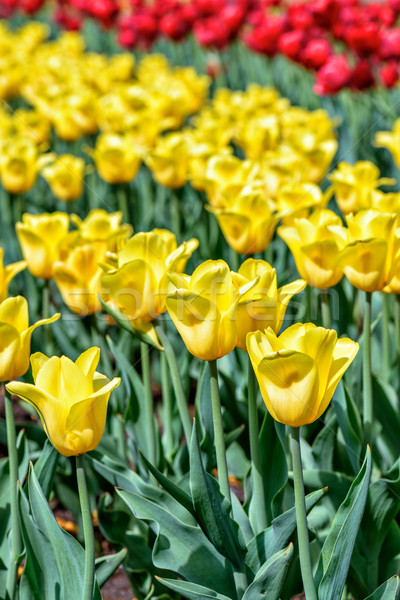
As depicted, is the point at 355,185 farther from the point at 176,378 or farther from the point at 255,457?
the point at 255,457

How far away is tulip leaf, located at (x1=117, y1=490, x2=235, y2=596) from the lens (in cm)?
122

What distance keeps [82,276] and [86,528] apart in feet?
2.45

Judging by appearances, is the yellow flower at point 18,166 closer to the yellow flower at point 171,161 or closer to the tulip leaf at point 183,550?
the yellow flower at point 171,161

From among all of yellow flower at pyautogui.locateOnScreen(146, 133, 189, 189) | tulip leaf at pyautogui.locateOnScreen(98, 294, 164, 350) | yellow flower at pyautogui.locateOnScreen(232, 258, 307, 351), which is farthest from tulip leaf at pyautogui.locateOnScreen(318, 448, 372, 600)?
yellow flower at pyautogui.locateOnScreen(146, 133, 189, 189)

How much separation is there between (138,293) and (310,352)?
46 cm

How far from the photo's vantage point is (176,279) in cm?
116

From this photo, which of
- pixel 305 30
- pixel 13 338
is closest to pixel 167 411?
pixel 13 338

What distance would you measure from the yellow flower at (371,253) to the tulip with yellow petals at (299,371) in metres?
0.31

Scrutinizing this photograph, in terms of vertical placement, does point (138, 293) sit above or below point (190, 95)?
above

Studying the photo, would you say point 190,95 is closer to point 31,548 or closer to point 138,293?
point 138,293

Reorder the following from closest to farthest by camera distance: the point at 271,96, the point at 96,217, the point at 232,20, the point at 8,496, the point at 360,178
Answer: the point at 8,496
the point at 96,217
the point at 360,178
the point at 271,96
the point at 232,20

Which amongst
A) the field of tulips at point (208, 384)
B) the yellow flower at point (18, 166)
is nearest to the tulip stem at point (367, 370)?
the field of tulips at point (208, 384)

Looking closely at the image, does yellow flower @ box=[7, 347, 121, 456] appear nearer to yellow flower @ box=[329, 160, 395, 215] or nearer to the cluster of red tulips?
yellow flower @ box=[329, 160, 395, 215]

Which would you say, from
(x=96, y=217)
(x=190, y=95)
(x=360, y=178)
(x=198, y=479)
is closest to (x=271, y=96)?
(x=190, y=95)
